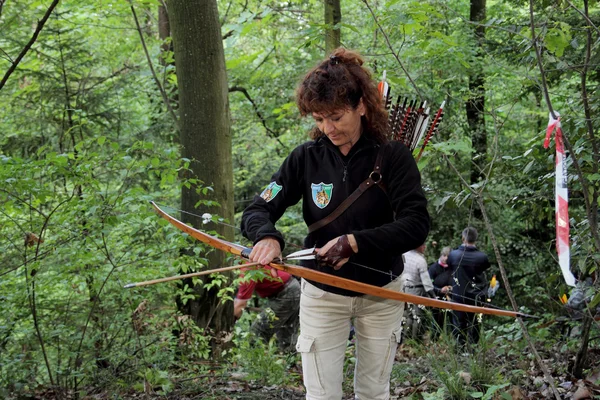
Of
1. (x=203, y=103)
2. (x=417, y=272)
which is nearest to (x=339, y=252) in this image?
(x=203, y=103)

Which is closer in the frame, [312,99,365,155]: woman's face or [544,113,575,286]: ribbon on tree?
[544,113,575,286]: ribbon on tree

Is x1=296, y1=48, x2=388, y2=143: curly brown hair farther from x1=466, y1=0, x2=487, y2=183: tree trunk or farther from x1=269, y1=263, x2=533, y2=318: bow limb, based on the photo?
x1=466, y1=0, x2=487, y2=183: tree trunk

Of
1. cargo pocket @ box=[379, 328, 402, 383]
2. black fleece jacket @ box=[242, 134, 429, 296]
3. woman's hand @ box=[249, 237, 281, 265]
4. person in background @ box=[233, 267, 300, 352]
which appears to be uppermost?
black fleece jacket @ box=[242, 134, 429, 296]

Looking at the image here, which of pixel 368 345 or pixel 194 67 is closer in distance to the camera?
pixel 368 345

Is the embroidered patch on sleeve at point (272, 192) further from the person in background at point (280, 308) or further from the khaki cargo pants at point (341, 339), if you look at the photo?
the person in background at point (280, 308)

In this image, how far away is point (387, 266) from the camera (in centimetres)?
304

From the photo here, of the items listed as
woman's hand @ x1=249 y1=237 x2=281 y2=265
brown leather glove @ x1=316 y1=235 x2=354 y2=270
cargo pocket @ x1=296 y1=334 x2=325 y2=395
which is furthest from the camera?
cargo pocket @ x1=296 y1=334 x2=325 y2=395

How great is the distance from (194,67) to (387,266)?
337cm

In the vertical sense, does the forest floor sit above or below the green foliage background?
below

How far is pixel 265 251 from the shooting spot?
2832 mm

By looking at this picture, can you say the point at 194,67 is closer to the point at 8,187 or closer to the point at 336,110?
the point at 8,187

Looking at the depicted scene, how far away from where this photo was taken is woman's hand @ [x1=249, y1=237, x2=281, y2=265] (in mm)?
2824

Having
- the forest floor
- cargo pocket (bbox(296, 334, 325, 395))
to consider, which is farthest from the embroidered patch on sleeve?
the forest floor

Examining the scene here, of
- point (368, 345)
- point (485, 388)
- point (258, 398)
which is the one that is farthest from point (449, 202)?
point (258, 398)
